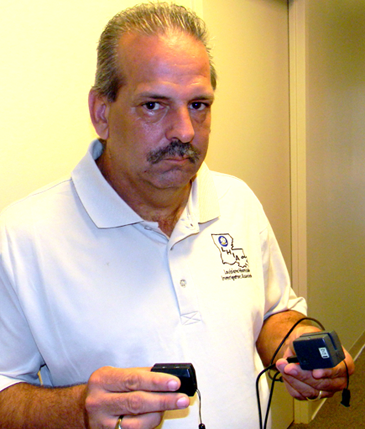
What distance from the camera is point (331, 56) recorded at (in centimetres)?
271

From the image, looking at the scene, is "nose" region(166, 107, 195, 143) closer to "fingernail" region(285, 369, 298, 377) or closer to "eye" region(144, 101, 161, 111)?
"eye" region(144, 101, 161, 111)

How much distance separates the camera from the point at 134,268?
1.04 m

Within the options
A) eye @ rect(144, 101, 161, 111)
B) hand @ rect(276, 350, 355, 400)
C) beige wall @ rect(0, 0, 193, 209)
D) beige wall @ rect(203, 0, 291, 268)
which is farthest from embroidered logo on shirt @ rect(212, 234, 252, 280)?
beige wall @ rect(203, 0, 291, 268)

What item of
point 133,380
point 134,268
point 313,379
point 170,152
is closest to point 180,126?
point 170,152

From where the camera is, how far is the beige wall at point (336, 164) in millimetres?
2549

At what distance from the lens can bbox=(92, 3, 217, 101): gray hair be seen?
1046 mm

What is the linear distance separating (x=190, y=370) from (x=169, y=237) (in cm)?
43

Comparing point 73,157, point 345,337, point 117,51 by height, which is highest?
point 117,51

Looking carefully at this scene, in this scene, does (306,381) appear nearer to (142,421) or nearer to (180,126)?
(142,421)

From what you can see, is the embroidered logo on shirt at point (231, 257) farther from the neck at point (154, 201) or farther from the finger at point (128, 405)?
the finger at point (128, 405)

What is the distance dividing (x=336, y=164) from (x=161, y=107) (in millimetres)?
2169

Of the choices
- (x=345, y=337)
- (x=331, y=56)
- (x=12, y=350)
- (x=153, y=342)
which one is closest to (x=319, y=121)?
(x=331, y=56)

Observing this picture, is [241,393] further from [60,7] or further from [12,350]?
[60,7]

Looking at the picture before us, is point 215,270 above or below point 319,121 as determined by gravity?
below
